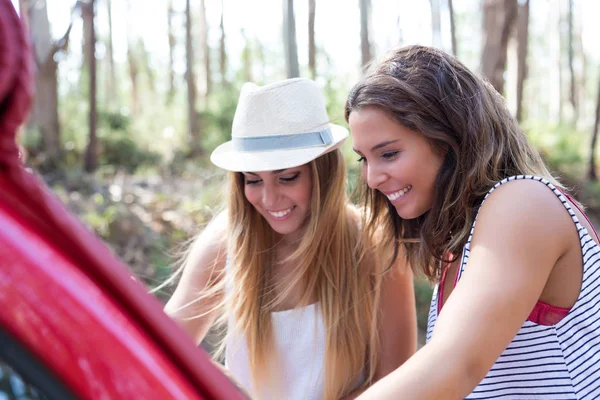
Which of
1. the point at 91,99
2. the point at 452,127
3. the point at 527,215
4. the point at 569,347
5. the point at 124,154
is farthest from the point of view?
the point at 124,154

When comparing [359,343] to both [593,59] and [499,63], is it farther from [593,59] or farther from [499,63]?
[593,59]

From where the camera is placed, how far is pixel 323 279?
7.73 feet

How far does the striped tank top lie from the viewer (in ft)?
4.71

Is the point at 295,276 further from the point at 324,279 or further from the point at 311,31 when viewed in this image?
the point at 311,31

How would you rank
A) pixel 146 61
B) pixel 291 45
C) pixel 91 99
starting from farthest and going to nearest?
pixel 146 61 < pixel 291 45 < pixel 91 99

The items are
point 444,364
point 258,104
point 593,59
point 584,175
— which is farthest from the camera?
point 593,59

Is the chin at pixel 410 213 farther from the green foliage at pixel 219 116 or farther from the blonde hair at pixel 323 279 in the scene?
the green foliage at pixel 219 116

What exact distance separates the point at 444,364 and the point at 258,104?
146 cm

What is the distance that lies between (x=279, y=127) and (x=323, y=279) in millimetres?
573

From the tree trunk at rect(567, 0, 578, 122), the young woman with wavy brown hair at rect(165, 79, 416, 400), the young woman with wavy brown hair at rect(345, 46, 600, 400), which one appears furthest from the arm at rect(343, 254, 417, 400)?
the tree trunk at rect(567, 0, 578, 122)

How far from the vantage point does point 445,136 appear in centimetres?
166

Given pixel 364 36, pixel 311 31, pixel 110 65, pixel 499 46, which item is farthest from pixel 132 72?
pixel 499 46

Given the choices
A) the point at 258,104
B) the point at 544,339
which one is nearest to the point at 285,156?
the point at 258,104

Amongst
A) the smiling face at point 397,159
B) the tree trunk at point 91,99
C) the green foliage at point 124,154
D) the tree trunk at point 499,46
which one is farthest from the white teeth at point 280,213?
the green foliage at point 124,154
